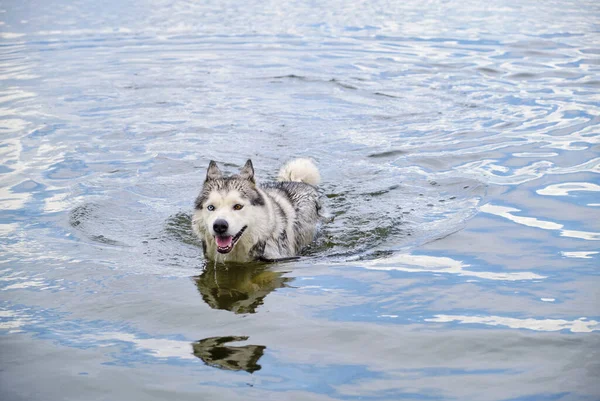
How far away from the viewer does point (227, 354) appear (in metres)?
5.91

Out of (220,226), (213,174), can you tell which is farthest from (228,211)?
(213,174)

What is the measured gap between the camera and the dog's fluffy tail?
10398 mm

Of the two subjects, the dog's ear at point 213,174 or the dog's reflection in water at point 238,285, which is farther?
the dog's ear at point 213,174

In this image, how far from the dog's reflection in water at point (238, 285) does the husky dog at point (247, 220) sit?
15 cm

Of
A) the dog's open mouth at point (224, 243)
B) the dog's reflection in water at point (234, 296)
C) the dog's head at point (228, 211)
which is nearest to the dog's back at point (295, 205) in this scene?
the dog's reflection in water at point (234, 296)

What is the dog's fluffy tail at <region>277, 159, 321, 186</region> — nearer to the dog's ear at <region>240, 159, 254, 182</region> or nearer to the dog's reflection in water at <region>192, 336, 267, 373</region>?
the dog's ear at <region>240, 159, 254, 182</region>

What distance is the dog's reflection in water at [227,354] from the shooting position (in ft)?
18.7

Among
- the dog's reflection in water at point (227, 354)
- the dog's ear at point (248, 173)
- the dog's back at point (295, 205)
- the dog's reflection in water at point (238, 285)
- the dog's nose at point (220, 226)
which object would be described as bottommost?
the dog's reflection in water at point (238, 285)

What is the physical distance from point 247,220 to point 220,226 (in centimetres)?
46

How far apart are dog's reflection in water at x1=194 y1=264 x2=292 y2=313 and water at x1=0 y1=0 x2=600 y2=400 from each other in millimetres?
31

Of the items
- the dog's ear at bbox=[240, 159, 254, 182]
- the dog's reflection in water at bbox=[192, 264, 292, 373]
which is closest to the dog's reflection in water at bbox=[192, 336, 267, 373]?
the dog's reflection in water at bbox=[192, 264, 292, 373]

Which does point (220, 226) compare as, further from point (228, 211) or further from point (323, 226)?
point (323, 226)

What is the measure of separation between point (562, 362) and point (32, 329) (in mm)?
4416

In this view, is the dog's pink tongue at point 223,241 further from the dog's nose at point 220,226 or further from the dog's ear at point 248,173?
the dog's ear at point 248,173
